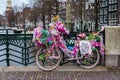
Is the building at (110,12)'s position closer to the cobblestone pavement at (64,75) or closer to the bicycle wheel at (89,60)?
the bicycle wheel at (89,60)

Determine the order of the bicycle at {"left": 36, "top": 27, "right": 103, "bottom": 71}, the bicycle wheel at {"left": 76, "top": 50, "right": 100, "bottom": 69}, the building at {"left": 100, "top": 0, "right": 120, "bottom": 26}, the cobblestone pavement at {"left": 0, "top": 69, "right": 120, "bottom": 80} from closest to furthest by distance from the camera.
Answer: the cobblestone pavement at {"left": 0, "top": 69, "right": 120, "bottom": 80} < the bicycle at {"left": 36, "top": 27, "right": 103, "bottom": 71} < the bicycle wheel at {"left": 76, "top": 50, "right": 100, "bottom": 69} < the building at {"left": 100, "top": 0, "right": 120, "bottom": 26}

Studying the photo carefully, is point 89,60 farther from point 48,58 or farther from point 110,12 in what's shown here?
point 110,12

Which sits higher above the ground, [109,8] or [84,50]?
[109,8]

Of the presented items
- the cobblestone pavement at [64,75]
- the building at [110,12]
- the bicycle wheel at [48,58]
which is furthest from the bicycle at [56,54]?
the building at [110,12]

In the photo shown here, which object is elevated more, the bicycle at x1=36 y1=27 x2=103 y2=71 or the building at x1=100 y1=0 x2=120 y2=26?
the building at x1=100 y1=0 x2=120 y2=26

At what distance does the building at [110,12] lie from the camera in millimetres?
63519

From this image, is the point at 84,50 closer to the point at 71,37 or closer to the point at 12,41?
the point at 71,37

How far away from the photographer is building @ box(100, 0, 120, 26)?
6352 centimetres

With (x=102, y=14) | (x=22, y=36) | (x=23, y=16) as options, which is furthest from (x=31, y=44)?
(x=23, y=16)

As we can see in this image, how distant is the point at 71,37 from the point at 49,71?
1.25 meters

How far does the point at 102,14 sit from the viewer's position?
244ft

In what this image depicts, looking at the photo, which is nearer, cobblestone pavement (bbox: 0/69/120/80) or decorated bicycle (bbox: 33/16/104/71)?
cobblestone pavement (bbox: 0/69/120/80)

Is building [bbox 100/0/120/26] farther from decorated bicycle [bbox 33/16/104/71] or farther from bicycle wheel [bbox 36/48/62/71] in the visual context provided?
bicycle wheel [bbox 36/48/62/71]

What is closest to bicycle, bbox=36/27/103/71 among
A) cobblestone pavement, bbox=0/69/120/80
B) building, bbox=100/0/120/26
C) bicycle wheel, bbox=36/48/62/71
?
bicycle wheel, bbox=36/48/62/71
